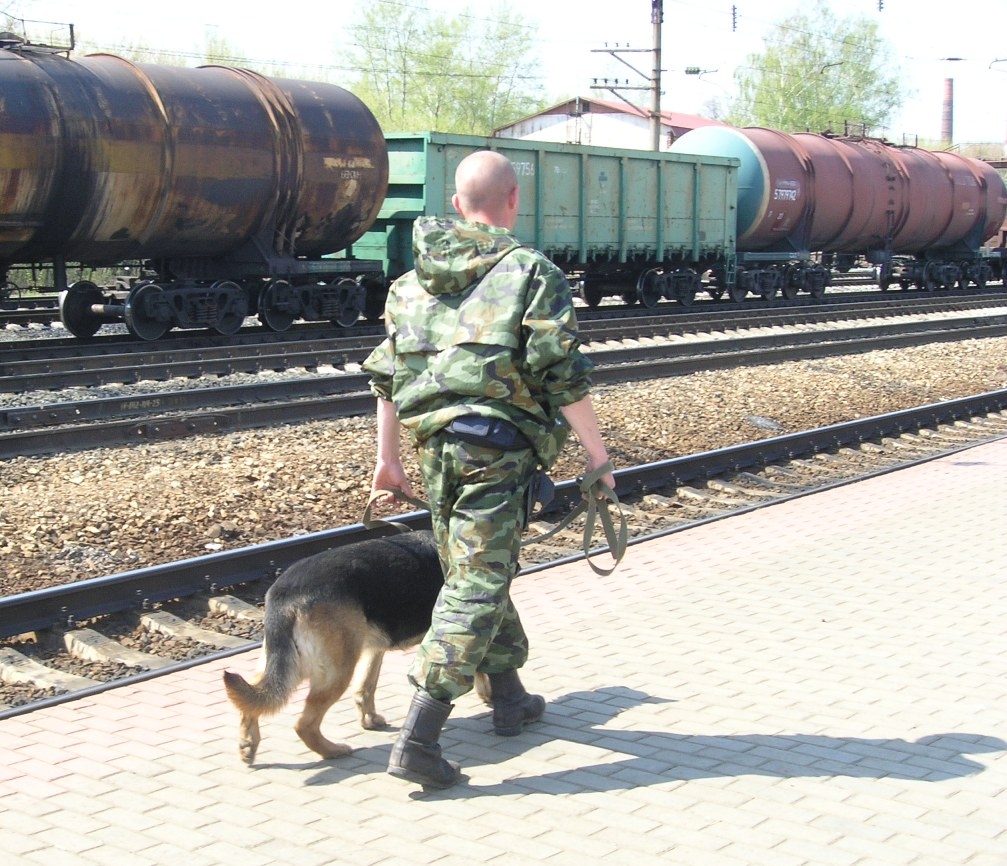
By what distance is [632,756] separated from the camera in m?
4.69

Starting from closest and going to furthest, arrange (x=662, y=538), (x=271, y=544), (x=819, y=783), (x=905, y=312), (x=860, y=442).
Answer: (x=819, y=783)
(x=271, y=544)
(x=662, y=538)
(x=860, y=442)
(x=905, y=312)

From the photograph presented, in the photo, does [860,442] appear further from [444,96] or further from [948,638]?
[444,96]

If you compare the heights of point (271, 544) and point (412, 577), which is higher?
point (412, 577)

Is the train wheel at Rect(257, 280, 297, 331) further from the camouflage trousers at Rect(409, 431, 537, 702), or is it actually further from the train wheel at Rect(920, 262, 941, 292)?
the train wheel at Rect(920, 262, 941, 292)

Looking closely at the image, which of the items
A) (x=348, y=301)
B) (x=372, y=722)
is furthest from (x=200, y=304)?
(x=372, y=722)

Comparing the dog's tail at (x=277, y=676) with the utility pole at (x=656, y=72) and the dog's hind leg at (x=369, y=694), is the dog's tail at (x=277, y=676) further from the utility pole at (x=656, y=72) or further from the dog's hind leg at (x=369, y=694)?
the utility pole at (x=656, y=72)

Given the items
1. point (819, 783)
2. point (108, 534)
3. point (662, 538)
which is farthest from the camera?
point (662, 538)

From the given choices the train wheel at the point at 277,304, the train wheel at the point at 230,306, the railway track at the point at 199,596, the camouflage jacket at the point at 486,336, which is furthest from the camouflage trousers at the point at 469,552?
the train wheel at the point at 277,304

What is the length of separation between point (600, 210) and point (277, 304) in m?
8.20

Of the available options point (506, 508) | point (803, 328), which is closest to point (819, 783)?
point (506, 508)

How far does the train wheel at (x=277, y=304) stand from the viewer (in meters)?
18.6

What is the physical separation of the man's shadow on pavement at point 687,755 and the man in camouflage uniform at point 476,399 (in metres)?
0.37

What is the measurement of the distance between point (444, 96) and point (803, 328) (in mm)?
58223

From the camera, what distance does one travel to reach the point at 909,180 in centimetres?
3231
